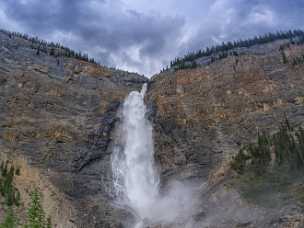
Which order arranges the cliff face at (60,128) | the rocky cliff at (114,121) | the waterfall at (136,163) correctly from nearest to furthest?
1. the rocky cliff at (114,121)
2. the cliff face at (60,128)
3. the waterfall at (136,163)

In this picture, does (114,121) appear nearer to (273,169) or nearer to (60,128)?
(60,128)

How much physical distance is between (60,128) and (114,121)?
1016cm

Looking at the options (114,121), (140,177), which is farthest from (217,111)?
(114,121)

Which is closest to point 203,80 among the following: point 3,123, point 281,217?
point 3,123

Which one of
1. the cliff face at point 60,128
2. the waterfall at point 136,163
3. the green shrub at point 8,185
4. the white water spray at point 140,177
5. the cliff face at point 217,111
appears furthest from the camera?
the cliff face at point 217,111

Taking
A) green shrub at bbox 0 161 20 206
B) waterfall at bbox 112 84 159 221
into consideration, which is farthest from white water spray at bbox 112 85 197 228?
green shrub at bbox 0 161 20 206

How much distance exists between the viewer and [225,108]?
65.6 m

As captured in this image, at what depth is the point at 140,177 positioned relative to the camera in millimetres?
59031

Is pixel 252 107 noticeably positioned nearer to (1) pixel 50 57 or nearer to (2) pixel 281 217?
(2) pixel 281 217

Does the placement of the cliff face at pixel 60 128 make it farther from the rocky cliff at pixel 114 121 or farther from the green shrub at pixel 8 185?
the green shrub at pixel 8 185

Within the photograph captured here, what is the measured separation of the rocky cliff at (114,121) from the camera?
49.2 metres

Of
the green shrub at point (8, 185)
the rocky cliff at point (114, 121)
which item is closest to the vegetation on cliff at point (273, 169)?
the rocky cliff at point (114, 121)

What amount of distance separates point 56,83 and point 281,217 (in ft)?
151

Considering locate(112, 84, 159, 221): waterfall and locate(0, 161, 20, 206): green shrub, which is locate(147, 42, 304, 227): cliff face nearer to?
locate(112, 84, 159, 221): waterfall
